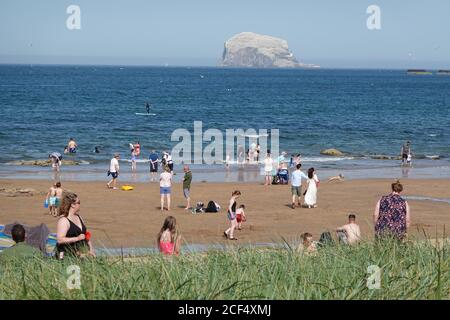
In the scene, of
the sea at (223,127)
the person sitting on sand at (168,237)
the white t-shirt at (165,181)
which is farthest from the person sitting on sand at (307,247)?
the sea at (223,127)

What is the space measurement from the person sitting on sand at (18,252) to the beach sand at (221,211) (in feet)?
18.0

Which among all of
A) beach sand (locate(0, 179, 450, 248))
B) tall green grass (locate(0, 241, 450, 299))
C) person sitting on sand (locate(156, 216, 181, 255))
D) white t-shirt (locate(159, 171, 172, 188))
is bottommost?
beach sand (locate(0, 179, 450, 248))

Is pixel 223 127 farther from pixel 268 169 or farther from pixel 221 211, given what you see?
pixel 221 211

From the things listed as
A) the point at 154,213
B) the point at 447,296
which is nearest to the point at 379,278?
the point at 447,296

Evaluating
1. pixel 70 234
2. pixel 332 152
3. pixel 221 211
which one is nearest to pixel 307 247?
pixel 70 234

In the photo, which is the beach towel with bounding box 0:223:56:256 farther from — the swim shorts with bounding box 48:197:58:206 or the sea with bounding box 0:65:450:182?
the sea with bounding box 0:65:450:182

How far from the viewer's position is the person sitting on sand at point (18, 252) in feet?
30.2

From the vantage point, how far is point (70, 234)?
30.6 feet

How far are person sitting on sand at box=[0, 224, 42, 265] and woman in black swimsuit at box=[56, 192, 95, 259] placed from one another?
0.30 m

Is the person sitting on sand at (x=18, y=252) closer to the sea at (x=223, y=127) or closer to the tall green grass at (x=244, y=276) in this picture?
the tall green grass at (x=244, y=276)

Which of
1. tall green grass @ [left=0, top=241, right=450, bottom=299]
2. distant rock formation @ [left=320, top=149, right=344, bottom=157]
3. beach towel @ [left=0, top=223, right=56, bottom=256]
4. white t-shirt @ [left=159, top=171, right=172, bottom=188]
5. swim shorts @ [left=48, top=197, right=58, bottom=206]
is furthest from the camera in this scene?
distant rock formation @ [left=320, top=149, right=344, bottom=157]

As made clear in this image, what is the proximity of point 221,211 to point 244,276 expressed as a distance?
572 inches

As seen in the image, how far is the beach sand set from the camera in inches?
725

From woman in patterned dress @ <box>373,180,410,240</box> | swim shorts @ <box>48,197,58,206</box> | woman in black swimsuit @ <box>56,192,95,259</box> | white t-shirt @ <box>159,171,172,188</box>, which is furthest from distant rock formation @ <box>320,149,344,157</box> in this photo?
woman in black swimsuit @ <box>56,192,95,259</box>
